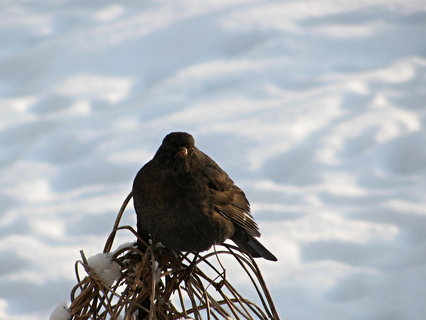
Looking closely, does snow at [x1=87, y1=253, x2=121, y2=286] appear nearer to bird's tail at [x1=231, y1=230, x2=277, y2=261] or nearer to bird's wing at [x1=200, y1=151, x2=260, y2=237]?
bird's wing at [x1=200, y1=151, x2=260, y2=237]

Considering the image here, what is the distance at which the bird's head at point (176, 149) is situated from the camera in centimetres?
429

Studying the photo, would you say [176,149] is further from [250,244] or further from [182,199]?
[250,244]

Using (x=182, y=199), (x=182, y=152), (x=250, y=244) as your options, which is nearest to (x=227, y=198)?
(x=250, y=244)

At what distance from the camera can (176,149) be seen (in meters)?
4.31

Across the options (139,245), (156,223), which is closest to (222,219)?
(156,223)

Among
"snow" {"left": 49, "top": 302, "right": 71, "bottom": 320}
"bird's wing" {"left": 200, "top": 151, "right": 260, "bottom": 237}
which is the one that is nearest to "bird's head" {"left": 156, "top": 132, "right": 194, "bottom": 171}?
"bird's wing" {"left": 200, "top": 151, "right": 260, "bottom": 237}

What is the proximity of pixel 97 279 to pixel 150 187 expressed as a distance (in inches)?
39.4

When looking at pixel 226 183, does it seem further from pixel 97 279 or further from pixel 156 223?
pixel 97 279

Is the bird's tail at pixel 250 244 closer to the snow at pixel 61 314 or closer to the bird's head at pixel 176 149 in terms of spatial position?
the bird's head at pixel 176 149

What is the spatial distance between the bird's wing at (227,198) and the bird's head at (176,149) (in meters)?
0.28

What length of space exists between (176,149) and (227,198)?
27.2 inches

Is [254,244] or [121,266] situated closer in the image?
[121,266]

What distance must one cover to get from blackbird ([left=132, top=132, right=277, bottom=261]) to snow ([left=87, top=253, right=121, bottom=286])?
1.44ft

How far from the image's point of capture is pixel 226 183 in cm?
485
